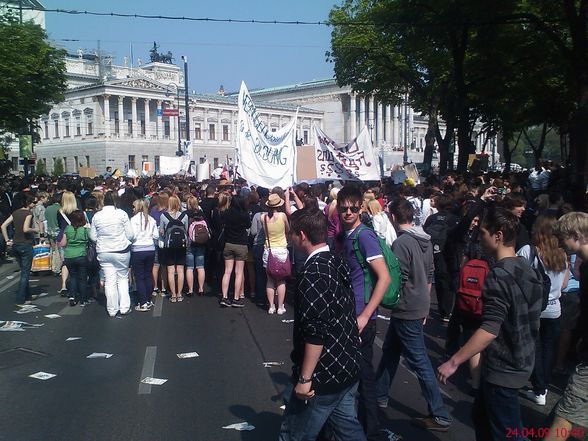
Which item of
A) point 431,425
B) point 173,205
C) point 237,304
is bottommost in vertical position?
point 237,304

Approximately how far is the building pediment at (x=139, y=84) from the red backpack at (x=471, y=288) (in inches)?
3065

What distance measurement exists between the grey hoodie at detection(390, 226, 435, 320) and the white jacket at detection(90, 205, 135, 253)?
5.28 m

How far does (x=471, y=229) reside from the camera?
727 centimetres

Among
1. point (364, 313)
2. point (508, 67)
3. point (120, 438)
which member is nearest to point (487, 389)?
point (364, 313)

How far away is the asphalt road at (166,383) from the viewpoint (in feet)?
16.6

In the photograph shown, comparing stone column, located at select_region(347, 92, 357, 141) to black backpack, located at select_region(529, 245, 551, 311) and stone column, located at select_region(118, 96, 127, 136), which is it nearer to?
stone column, located at select_region(118, 96, 127, 136)

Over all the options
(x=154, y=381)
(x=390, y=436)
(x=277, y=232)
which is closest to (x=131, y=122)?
(x=277, y=232)

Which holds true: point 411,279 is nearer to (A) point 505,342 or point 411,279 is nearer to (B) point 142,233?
(A) point 505,342

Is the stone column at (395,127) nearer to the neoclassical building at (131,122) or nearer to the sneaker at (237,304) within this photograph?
the neoclassical building at (131,122)

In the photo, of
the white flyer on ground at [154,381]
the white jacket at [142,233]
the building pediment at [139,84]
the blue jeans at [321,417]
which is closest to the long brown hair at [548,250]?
the blue jeans at [321,417]

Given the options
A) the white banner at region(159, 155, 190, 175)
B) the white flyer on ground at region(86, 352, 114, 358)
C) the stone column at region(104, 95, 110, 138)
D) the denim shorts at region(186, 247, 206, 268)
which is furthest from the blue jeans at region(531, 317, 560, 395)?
the stone column at region(104, 95, 110, 138)

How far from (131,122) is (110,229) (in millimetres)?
75506

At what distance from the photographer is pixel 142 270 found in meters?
9.68

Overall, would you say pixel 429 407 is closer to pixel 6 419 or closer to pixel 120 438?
pixel 120 438
